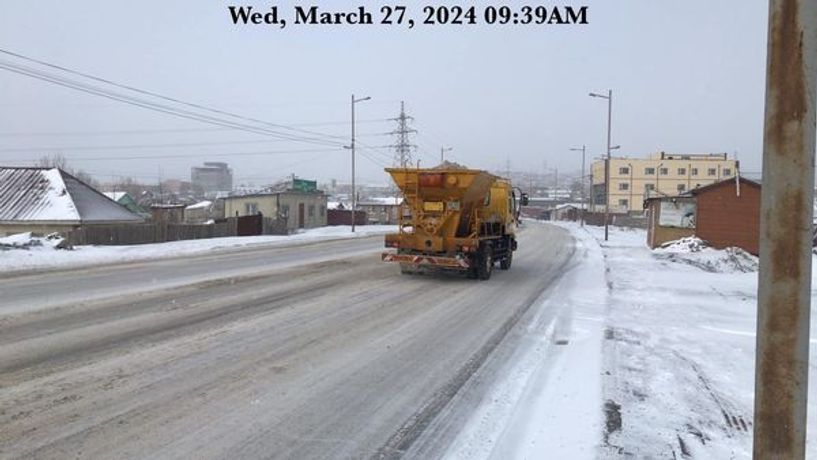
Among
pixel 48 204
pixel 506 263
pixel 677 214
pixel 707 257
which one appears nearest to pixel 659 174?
pixel 677 214

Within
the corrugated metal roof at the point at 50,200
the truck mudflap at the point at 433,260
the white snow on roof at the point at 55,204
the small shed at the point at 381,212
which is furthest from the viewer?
the small shed at the point at 381,212

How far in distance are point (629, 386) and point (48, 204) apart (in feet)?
136

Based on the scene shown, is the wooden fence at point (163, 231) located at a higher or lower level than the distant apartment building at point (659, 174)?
lower

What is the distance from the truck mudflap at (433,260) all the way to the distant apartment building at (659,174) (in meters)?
109

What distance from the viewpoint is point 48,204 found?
40.5 metres

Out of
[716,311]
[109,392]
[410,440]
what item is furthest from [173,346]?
[716,311]

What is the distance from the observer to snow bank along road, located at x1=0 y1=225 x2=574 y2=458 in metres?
5.18

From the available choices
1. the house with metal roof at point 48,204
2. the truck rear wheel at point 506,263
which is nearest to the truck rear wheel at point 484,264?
the truck rear wheel at point 506,263

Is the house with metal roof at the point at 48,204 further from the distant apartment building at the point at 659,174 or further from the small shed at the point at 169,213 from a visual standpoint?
the distant apartment building at the point at 659,174

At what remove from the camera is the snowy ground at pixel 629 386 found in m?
5.14

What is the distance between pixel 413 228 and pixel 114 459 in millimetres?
12998

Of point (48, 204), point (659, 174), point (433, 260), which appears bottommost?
point (433, 260)

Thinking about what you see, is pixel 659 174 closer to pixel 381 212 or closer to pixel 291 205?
pixel 381 212

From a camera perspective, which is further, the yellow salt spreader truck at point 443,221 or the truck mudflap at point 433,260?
the yellow salt spreader truck at point 443,221
